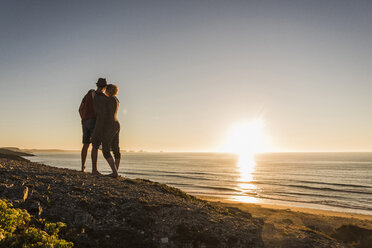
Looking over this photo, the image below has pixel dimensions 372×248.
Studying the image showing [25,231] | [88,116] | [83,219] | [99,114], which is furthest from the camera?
[88,116]

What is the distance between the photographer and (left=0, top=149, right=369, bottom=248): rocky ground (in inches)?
168

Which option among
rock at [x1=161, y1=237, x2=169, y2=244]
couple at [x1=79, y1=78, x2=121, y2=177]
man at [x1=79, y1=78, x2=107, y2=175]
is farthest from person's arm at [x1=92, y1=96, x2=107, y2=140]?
rock at [x1=161, y1=237, x2=169, y2=244]

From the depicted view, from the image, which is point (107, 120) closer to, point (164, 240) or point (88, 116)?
point (88, 116)

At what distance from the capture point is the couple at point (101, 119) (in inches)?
285

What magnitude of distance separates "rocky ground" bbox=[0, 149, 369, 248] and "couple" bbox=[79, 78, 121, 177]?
1.61 m

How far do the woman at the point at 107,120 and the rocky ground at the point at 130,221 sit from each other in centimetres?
159

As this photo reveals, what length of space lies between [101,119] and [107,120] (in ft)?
0.66

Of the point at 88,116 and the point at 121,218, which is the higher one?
the point at 88,116

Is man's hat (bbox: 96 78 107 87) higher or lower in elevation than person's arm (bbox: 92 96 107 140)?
higher

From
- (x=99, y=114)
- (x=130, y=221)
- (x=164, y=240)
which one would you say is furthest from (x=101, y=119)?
(x=164, y=240)

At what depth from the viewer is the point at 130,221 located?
4.74m

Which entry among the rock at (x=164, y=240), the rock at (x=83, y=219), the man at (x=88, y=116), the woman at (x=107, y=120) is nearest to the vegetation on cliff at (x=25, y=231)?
the rock at (x=83, y=219)

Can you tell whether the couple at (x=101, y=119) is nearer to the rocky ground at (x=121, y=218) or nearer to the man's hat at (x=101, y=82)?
the man's hat at (x=101, y=82)

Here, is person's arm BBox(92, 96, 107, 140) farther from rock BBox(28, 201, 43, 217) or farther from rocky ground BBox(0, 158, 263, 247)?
rock BBox(28, 201, 43, 217)
